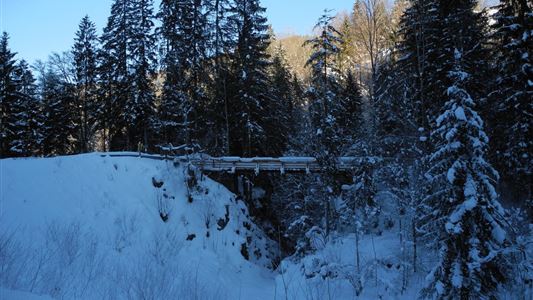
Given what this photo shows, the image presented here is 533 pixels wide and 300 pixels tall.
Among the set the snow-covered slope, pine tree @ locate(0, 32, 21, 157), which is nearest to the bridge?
the snow-covered slope

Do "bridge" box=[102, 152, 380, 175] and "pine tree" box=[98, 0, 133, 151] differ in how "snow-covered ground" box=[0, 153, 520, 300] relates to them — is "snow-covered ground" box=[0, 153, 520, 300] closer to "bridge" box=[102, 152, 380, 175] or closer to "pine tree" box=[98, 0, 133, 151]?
"bridge" box=[102, 152, 380, 175]

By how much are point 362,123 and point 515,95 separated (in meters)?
9.83

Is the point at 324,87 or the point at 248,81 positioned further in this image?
the point at 248,81

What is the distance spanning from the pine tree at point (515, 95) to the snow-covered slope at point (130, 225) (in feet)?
43.5

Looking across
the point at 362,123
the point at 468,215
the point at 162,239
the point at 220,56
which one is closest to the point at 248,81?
the point at 220,56

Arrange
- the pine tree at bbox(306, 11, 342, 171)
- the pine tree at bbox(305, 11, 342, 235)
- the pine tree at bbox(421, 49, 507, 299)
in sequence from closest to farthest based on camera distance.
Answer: the pine tree at bbox(421, 49, 507, 299)
the pine tree at bbox(305, 11, 342, 235)
the pine tree at bbox(306, 11, 342, 171)

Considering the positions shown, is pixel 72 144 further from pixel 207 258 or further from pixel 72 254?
pixel 72 254

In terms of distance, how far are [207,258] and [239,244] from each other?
3225 millimetres

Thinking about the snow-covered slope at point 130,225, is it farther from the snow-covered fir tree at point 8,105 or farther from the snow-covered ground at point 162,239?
the snow-covered fir tree at point 8,105

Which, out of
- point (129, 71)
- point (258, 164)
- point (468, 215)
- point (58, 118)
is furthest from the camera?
point (58, 118)

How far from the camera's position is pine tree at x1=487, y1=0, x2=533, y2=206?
1562cm

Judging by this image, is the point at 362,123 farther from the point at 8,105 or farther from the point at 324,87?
the point at 8,105

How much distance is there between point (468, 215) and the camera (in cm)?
793

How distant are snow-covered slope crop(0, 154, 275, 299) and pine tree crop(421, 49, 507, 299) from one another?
5398mm
